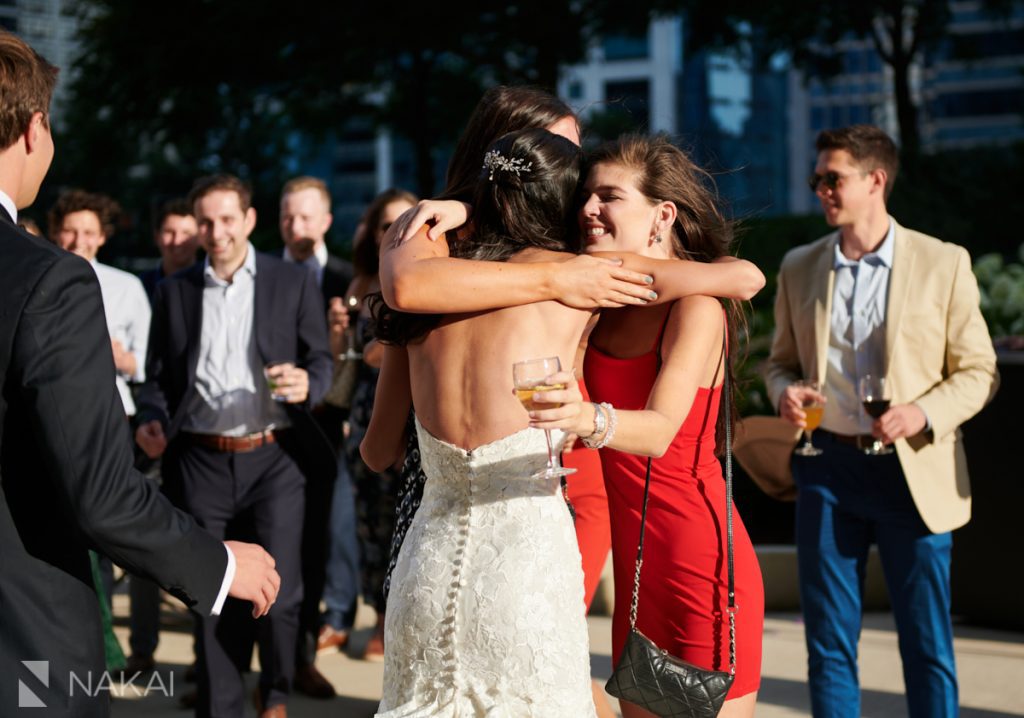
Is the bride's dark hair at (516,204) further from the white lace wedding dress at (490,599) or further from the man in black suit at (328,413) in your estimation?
the man in black suit at (328,413)

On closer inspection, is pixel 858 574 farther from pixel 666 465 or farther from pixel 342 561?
pixel 342 561

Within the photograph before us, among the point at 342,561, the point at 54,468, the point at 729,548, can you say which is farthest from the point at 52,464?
the point at 342,561

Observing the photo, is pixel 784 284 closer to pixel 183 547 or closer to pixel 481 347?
pixel 481 347

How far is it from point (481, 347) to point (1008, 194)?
65.8 feet

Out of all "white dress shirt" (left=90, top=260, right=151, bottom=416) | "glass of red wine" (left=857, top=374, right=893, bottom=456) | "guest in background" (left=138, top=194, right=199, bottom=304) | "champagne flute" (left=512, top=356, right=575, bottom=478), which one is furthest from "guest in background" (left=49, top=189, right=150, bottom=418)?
"champagne flute" (left=512, top=356, right=575, bottom=478)

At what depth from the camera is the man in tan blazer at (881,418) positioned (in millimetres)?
4488

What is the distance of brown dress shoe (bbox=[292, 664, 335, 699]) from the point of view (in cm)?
591

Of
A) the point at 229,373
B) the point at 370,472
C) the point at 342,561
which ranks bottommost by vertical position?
the point at 342,561

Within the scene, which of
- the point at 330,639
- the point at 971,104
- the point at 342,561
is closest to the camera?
the point at 330,639

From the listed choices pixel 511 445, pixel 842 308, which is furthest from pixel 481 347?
pixel 842 308

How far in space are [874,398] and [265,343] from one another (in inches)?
100

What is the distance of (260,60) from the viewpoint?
24.0m

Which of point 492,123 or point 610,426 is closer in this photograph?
point 610,426

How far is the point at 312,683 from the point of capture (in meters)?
5.94
